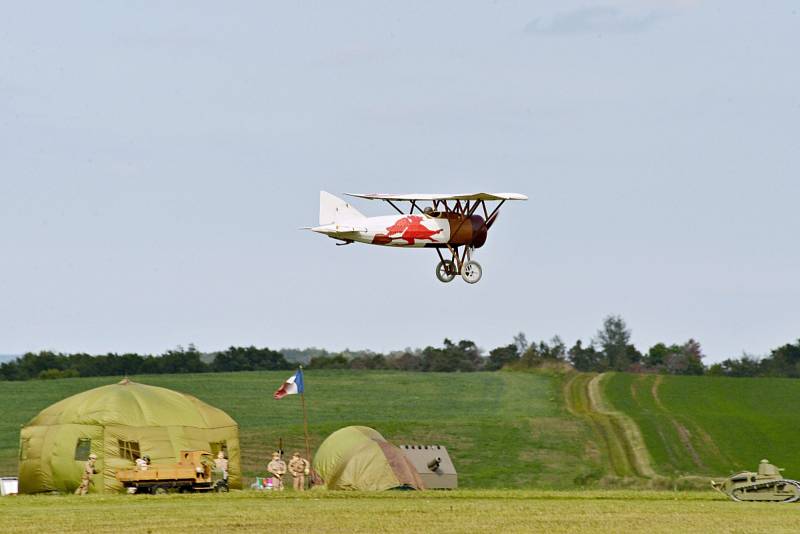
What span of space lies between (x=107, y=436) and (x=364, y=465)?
8525mm

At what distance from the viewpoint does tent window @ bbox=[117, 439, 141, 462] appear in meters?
50.0

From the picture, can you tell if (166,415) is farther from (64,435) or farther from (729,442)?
(729,442)

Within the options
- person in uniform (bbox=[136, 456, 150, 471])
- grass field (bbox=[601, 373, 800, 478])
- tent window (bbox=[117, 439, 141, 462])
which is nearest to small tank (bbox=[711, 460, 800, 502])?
person in uniform (bbox=[136, 456, 150, 471])

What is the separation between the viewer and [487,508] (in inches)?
1551

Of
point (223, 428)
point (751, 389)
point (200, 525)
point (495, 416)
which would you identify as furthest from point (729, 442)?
point (200, 525)

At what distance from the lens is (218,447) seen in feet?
174

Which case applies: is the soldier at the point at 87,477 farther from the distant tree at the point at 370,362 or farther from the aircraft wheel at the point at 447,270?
the distant tree at the point at 370,362

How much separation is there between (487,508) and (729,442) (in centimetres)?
3504

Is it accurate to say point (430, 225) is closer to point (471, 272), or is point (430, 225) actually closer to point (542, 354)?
point (471, 272)

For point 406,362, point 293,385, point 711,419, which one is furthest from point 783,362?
point 293,385

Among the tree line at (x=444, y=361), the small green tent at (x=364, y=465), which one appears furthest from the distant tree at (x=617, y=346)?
the small green tent at (x=364, y=465)

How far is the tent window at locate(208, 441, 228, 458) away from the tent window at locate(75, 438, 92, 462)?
4.36 metres

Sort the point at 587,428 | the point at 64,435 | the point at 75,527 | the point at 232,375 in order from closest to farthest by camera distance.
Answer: the point at 75,527 → the point at 64,435 → the point at 587,428 → the point at 232,375

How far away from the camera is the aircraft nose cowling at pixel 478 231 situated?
40.2 meters
